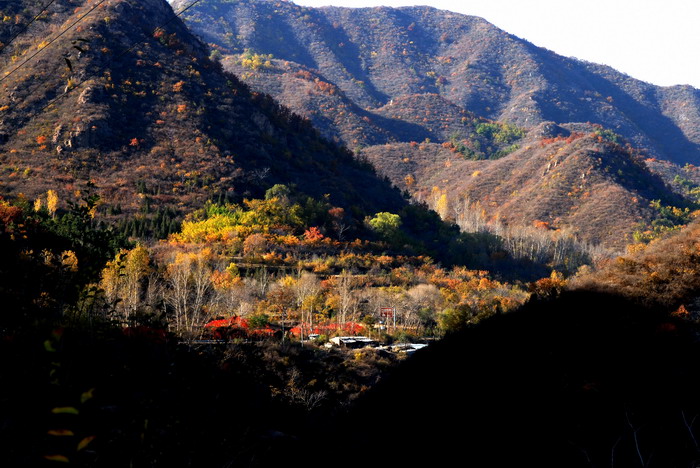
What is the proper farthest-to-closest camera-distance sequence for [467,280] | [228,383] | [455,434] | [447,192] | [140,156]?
[447,192] → [140,156] → [467,280] → [455,434] → [228,383]

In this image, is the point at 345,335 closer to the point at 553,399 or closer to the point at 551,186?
the point at 553,399

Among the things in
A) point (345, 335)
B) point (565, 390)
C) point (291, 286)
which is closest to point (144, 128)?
point (291, 286)

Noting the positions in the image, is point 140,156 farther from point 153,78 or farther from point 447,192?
point 447,192

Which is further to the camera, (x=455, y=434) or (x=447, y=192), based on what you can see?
(x=447, y=192)

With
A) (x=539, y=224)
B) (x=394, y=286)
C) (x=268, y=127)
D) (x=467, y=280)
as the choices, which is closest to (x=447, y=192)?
(x=539, y=224)

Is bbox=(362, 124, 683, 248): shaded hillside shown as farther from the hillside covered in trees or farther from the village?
the village

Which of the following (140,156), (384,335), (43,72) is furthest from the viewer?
(43,72)

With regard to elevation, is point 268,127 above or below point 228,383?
above

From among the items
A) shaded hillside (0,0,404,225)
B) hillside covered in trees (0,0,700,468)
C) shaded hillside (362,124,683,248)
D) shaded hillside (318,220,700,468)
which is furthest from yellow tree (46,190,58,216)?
shaded hillside (362,124,683,248)

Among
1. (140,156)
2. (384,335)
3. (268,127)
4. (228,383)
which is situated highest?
(268,127)
